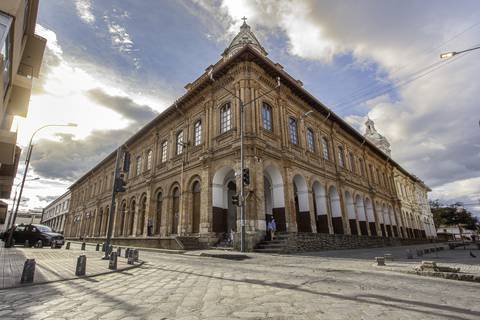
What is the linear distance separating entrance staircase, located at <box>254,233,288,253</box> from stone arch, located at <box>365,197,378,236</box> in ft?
53.6

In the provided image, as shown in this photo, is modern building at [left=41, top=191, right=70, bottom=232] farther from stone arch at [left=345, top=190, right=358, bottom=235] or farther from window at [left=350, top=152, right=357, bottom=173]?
window at [left=350, top=152, right=357, bottom=173]

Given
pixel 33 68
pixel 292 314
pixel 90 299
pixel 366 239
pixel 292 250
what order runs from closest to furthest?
1. pixel 292 314
2. pixel 90 299
3. pixel 33 68
4. pixel 292 250
5. pixel 366 239

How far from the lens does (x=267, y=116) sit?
16.5 meters

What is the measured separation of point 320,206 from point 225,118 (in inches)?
385

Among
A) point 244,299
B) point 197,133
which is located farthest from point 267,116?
point 244,299

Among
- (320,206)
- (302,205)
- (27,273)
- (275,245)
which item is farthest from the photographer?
(320,206)

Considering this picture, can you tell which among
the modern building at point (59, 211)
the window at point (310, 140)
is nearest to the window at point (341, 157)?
the window at point (310, 140)

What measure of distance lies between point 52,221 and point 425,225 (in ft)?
256

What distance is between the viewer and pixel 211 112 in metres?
17.1

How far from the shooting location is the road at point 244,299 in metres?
2.91

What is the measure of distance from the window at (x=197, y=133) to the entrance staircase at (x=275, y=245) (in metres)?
8.58

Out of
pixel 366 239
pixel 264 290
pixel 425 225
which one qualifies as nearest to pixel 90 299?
pixel 264 290

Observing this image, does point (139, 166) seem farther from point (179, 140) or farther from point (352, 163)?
point (352, 163)

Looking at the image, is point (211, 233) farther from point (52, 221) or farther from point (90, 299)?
point (52, 221)
